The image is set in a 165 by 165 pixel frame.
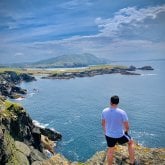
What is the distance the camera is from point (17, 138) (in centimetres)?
5969

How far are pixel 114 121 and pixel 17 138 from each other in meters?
46.6

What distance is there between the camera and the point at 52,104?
150375 mm

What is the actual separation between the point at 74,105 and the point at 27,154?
98302 millimetres

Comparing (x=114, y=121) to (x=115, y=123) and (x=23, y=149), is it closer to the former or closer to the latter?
(x=115, y=123)

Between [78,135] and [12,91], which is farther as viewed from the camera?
[12,91]

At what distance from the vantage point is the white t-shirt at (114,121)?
53.9 ft

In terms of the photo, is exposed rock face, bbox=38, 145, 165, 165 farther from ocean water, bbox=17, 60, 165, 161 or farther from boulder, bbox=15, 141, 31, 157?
ocean water, bbox=17, 60, 165, 161

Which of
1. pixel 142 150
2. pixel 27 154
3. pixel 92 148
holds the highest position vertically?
pixel 142 150

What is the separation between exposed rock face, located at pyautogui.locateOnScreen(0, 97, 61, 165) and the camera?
41.0 meters

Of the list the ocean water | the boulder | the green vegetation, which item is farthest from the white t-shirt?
the ocean water

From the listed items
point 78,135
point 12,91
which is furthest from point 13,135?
point 12,91

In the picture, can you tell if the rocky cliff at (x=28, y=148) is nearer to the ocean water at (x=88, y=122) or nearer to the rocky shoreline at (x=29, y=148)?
the rocky shoreline at (x=29, y=148)

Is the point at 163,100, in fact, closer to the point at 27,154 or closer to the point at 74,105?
the point at 74,105

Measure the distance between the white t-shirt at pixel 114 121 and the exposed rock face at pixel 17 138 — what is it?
26260mm
